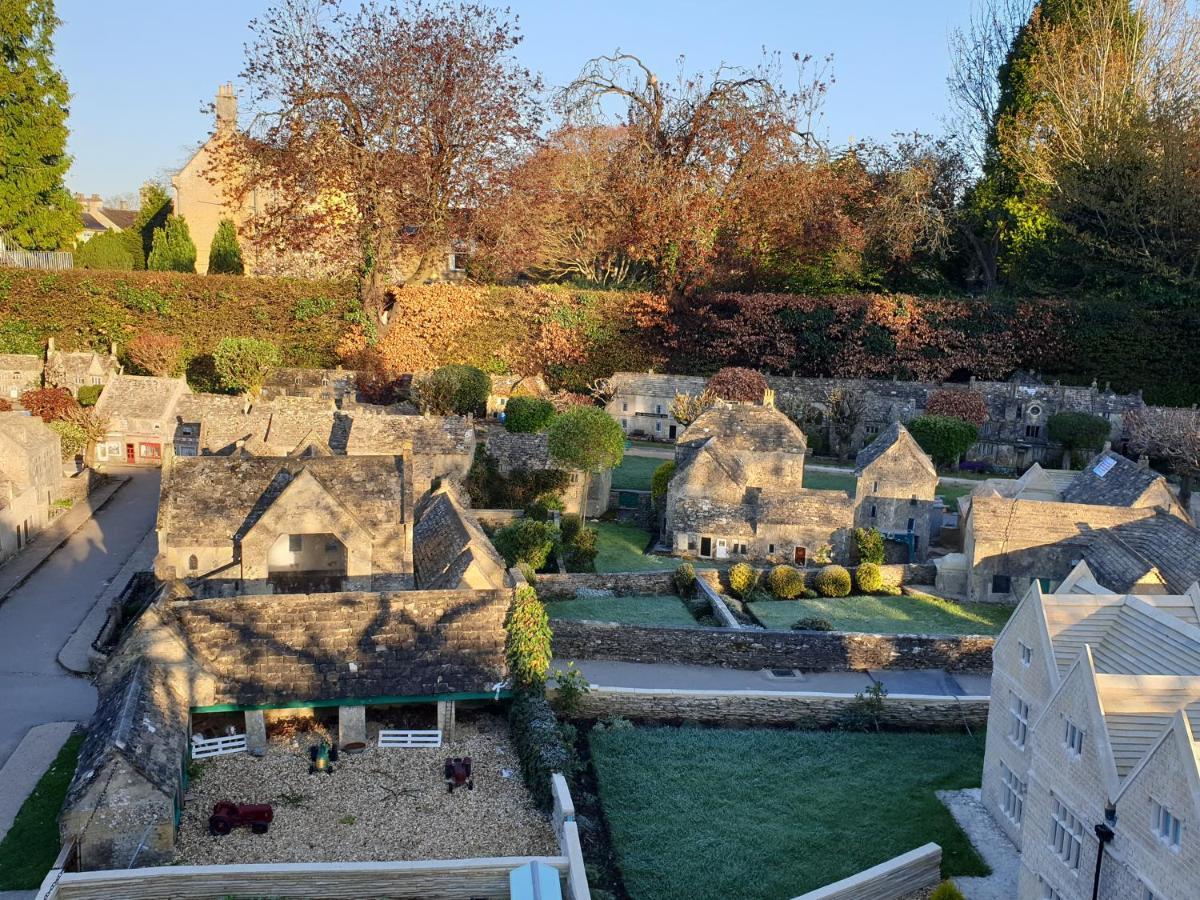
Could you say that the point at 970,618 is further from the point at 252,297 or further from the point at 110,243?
the point at 110,243

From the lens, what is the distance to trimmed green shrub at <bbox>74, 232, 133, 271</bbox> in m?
77.0

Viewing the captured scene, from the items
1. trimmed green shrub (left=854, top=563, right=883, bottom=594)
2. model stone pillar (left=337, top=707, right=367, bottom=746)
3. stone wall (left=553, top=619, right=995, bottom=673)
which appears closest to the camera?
model stone pillar (left=337, top=707, right=367, bottom=746)

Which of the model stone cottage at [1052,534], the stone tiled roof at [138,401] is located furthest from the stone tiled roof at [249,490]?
the stone tiled roof at [138,401]

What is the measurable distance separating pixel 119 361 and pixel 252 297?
29.5 ft

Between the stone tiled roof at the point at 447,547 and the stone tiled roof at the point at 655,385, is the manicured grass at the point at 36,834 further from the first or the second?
the stone tiled roof at the point at 655,385

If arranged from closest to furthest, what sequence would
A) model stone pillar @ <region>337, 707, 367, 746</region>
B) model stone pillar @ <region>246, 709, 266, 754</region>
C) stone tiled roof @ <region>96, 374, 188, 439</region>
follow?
model stone pillar @ <region>246, 709, 266, 754</region>, model stone pillar @ <region>337, 707, 367, 746</region>, stone tiled roof @ <region>96, 374, 188, 439</region>

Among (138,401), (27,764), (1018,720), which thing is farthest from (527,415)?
(1018,720)

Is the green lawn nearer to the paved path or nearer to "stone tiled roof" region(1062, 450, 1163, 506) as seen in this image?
the paved path

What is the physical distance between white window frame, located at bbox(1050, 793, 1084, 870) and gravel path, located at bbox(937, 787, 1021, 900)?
2.49 metres

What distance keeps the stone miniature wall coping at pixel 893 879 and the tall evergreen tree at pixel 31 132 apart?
6598 centimetres

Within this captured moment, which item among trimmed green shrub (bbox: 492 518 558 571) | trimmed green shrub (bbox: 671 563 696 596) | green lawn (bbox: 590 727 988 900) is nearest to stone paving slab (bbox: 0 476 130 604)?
trimmed green shrub (bbox: 492 518 558 571)

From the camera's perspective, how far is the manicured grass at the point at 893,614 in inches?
1412

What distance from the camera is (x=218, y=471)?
107ft

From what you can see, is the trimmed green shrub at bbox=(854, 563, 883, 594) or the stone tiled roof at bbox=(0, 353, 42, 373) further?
the stone tiled roof at bbox=(0, 353, 42, 373)
